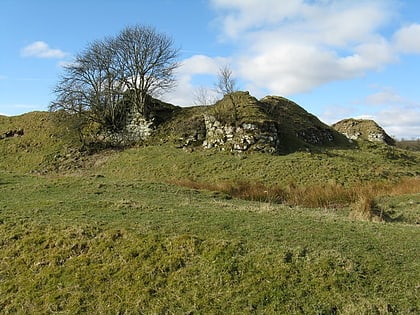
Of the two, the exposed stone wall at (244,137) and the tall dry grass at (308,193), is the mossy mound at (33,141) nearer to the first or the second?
the exposed stone wall at (244,137)

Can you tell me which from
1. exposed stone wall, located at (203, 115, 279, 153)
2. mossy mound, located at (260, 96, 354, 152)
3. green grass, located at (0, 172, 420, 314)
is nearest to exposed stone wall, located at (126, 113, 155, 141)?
exposed stone wall, located at (203, 115, 279, 153)

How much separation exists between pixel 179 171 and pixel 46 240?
24226 millimetres

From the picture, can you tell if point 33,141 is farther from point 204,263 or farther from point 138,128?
point 204,263

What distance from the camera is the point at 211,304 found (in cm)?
859

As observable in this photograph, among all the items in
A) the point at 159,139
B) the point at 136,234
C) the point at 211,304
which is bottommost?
the point at 211,304

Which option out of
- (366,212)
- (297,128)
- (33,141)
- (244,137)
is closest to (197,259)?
(366,212)

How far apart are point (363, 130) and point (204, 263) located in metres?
62.6

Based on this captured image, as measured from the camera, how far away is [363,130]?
219 feet

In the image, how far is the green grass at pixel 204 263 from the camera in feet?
28.2

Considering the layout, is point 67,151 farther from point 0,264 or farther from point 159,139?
point 0,264

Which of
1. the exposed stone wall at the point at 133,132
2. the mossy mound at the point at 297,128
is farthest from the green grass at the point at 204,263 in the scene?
the exposed stone wall at the point at 133,132

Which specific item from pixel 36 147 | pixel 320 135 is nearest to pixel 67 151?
pixel 36 147

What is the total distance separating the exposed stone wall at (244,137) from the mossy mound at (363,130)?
28.4m

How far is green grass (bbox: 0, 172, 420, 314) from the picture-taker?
859cm
